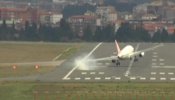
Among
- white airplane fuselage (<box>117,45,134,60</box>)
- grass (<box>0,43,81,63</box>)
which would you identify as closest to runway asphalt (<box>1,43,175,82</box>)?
white airplane fuselage (<box>117,45,134,60</box>)

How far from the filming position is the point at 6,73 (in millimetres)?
110062

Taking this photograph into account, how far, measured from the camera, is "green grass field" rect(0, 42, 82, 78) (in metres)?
113

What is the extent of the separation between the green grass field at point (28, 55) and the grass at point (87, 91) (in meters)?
13.4

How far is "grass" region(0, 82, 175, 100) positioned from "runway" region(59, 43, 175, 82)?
540 centimetres

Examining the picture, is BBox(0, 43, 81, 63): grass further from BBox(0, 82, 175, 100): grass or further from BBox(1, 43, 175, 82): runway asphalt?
BBox(0, 82, 175, 100): grass

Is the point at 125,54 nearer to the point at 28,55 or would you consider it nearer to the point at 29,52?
the point at 28,55

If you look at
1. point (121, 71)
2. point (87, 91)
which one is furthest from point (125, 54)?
point (87, 91)

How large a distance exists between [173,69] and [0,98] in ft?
113

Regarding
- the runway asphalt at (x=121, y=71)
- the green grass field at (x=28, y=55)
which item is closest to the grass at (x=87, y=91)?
the runway asphalt at (x=121, y=71)

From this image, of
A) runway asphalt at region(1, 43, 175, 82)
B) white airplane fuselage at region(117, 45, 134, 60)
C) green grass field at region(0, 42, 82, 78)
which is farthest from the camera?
white airplane fuselage at region(117, 45, 134, 60)

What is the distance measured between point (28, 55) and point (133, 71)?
33.7 meters

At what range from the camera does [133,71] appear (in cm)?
11119

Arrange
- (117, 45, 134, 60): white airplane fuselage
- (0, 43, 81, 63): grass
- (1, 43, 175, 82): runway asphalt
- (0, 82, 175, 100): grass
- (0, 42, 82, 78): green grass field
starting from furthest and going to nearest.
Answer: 1. (0, 43, 81, 63): grass
2. (117, 45, 134, 60): white airplane fuselage
3. (0, 42, 82, 78): green grass field
4. (1, 43, 175, 82): runway asphalt
5. (0, 82, 175, 100): grass

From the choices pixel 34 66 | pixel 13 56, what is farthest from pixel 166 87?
pixel 13 56
